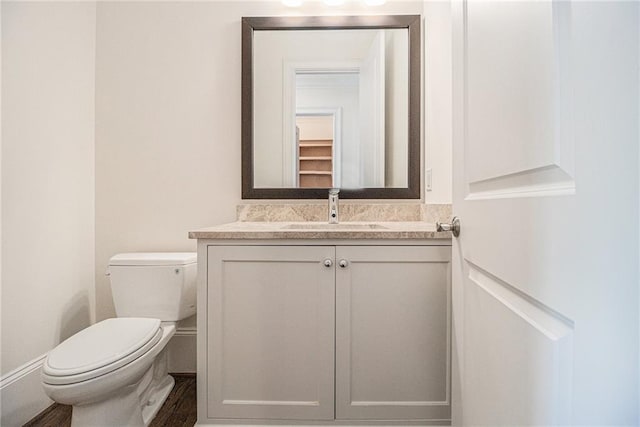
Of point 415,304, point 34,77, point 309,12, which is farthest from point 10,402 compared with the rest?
point 309,12

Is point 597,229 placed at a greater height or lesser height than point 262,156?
lesser

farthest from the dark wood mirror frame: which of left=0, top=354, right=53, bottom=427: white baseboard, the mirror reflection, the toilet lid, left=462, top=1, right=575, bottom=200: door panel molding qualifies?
left=0, top=354, right=53, bottom=427: white baseboard

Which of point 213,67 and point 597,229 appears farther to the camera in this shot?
point 213,67

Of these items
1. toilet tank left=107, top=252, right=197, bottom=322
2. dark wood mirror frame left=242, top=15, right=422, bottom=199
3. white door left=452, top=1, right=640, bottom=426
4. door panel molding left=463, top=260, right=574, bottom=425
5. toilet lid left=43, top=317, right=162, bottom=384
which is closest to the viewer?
white door left=452, top=1, right=640, bottom=426

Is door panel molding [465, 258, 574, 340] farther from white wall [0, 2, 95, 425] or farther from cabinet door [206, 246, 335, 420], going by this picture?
white wall [0, 2, 95, 425]

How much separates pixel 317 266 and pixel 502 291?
0.72 m

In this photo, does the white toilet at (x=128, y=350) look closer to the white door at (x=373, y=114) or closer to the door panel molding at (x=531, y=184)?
the white door at (x=373, y=114)

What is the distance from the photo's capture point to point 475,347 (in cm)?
85

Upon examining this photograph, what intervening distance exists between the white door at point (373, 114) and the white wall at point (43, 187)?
1439mm

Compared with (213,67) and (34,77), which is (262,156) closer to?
(213,67)

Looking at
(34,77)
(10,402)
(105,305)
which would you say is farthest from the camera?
(105,305)

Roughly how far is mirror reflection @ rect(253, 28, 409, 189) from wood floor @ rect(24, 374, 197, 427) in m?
1.10

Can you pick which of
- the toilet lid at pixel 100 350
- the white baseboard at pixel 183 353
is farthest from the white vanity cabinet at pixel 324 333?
the white baseboard at pixel 183 353

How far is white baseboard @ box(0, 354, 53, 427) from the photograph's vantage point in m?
1.42
